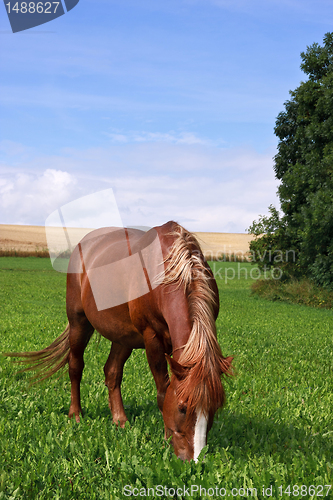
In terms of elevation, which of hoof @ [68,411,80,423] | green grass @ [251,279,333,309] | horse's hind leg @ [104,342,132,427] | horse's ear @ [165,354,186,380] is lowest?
green grass @ [251,279,333,309]

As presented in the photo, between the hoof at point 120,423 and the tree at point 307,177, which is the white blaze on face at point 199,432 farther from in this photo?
the tree at point 307,177

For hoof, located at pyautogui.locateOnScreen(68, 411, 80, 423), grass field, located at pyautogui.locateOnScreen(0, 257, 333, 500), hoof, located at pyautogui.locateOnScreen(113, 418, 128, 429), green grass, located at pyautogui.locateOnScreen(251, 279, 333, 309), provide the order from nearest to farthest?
grass field, located at pyautogui.locateOnScreen(0, 257, 333, 500), hoof, located at pyautogui.locateOnScreen(113, 418, 128, 429), hoof, located at pyautogui.locateOnScreen(68, 411, 80, 423), green grass, located at pyautogui.locateOnScreen(251, 279, 333, 309)

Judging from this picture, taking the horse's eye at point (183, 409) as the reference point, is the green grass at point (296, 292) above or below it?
below

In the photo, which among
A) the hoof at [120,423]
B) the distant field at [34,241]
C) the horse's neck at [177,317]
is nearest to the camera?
the horse's neck at [177,317]

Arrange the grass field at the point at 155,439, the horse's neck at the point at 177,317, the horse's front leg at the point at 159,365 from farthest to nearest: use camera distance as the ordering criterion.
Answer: the horse's front leg at the point at 159,365 → the grass field at the point at 155,439 → the horse's neck at the point at 177,317

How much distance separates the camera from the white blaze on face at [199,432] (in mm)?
2766

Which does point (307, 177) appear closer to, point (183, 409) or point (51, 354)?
point (51, 354)

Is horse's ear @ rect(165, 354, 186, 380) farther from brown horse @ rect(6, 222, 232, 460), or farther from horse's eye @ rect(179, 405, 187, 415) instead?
horse's eye @ rect(179, 405, 187, 415)

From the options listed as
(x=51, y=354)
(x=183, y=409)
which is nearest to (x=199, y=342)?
(x=183, y=409)

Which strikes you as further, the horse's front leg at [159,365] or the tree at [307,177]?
the tree at [307,177]

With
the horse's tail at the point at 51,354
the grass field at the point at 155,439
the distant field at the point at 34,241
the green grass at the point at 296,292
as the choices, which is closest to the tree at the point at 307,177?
the green grass at the point at 296,292

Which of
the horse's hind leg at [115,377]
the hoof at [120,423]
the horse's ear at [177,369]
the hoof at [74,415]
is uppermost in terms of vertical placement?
the horse's ear at [177,369]

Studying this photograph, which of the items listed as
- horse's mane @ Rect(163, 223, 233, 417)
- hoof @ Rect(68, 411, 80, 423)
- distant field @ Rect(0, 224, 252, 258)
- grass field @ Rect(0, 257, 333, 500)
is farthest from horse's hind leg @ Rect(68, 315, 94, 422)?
distant field @ Rect(0, 224, 252, 258)

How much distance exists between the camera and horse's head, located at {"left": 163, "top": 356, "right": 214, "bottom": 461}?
277 cm
